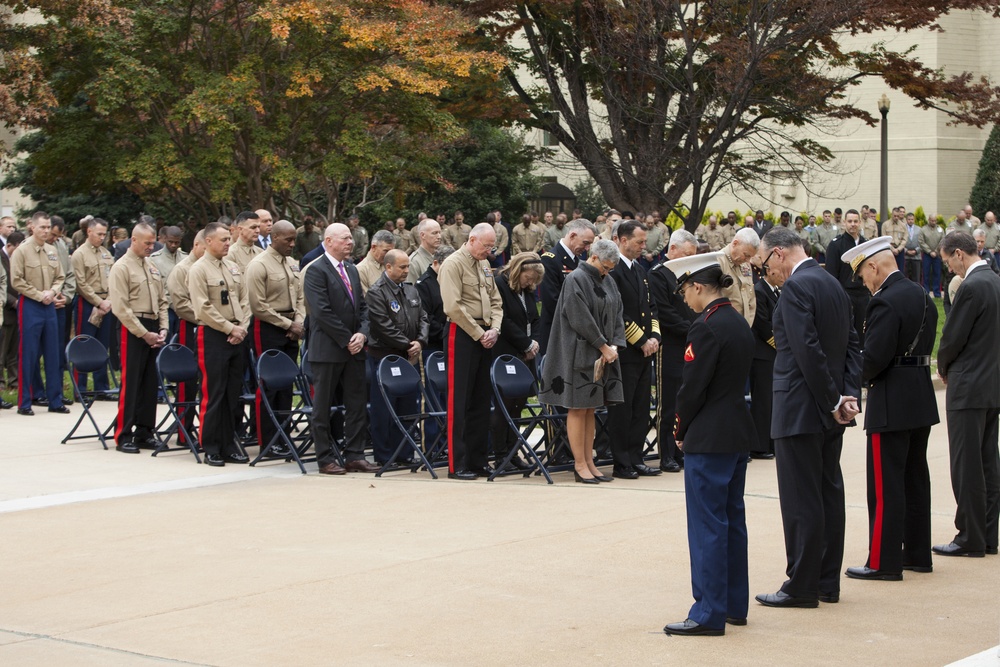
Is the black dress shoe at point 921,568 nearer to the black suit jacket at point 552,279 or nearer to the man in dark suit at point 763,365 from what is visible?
the man in dark suit at point 763,365

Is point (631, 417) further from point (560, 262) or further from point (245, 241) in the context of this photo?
point (245, 241)

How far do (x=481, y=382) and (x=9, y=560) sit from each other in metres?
4.69

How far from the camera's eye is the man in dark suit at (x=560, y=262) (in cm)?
1238

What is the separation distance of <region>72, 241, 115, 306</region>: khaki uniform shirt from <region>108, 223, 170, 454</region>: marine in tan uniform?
304cm

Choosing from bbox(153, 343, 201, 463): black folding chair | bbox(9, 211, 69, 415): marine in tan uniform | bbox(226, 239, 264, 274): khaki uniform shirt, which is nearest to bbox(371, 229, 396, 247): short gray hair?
bbox(226, 239, 264, 274): khaki uniform shirt

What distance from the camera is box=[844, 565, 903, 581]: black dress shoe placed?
7.78 m

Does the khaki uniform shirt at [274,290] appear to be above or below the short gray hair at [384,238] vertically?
below

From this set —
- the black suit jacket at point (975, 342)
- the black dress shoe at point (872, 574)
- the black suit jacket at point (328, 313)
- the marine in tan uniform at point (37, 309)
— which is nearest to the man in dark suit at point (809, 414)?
the black dress shoe at point (872, 574)

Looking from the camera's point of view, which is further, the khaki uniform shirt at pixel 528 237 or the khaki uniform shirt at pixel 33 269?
the khaki uniform shirt at pixel 528 237

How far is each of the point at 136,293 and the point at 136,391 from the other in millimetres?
1103

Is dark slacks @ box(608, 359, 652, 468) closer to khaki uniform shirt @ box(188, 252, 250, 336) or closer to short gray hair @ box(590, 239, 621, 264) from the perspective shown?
short gray hair @ box(590, 239, 621, 264)

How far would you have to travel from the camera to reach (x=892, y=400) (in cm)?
777

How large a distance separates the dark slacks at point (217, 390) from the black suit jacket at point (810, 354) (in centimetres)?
660

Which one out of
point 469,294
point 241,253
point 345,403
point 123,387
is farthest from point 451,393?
point 123,387
